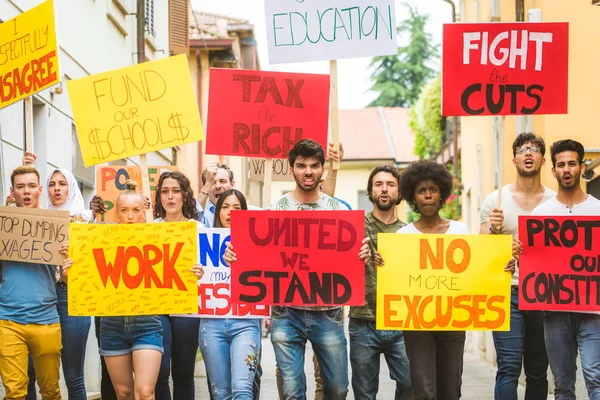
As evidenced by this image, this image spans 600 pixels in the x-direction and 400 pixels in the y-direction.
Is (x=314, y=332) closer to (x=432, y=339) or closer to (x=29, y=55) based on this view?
(x=432, y=339)

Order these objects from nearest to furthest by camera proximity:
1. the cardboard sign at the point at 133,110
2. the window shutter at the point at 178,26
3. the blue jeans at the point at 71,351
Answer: the blue jeans at the point at 71,351
the cardboard sign at the point at 133,110
the window shutter at the point at 178,26

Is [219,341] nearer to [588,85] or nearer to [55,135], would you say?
[55,135]

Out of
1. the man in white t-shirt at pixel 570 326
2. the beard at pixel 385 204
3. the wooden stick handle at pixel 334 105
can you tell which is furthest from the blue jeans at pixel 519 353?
the wooden stick handle at pixel 334 105

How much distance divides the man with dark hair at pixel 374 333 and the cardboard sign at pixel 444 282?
0.88ft

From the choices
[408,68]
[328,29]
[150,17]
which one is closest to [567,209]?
[328,29]

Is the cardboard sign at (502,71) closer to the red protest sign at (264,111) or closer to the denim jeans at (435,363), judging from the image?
the red protest sign at (264,111)

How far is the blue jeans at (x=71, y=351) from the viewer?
24.9ft

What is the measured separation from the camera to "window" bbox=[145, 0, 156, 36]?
18344mm

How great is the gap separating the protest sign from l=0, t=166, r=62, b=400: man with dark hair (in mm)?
1026

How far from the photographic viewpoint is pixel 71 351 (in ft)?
24.9

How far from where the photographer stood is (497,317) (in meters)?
6.89

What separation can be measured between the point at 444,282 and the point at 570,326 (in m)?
0.86

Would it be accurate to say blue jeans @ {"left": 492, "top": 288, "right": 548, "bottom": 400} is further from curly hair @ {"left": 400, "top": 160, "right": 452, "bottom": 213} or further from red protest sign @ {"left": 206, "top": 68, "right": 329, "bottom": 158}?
red protest sign @ {"left": 206, "top": 68, "right": 329, "bottom": 158}

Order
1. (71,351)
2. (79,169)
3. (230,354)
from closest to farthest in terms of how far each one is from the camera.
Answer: (230,354) < (71,351) < (79,169)
